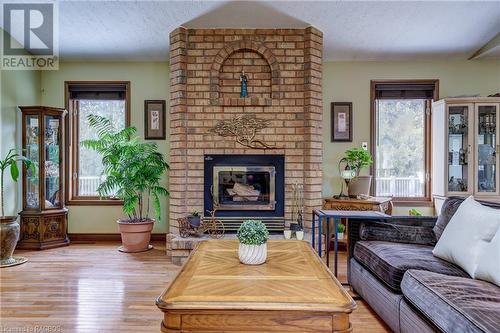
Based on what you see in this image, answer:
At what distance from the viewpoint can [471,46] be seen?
4207 mm

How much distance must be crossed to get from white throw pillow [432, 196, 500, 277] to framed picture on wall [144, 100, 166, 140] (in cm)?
357

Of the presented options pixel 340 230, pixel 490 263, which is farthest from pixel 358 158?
pixel 490 263

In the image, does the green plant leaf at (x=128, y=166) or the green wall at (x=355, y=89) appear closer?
the green plant leaf at (x=128, y=166)

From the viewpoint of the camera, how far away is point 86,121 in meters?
4.71

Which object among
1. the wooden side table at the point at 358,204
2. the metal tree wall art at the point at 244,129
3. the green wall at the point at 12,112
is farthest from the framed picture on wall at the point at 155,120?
the wooden side table at the point at 358,204

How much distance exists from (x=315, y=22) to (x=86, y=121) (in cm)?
337

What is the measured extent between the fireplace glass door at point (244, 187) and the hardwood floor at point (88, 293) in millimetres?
973

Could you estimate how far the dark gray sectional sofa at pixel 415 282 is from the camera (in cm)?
145

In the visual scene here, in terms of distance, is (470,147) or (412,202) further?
(412,202)

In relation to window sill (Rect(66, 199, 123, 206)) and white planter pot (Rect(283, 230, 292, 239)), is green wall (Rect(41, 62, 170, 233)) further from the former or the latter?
white planter pot (Rect(283, 230, 292, 239))

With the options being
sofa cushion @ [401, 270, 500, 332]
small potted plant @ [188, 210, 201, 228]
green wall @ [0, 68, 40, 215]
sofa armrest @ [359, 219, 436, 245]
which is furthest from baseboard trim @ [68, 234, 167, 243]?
sofa cushion @ [401, 270, 500, 332]

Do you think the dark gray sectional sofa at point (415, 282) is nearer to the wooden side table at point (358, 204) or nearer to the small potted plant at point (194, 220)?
the wooden side table at point (358, 204)

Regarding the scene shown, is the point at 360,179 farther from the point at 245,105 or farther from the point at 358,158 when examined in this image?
the point at 245,105

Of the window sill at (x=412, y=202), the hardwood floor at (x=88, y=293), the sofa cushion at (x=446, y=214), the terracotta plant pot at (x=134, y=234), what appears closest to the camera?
the hardwood floor at (x=88, y=293)
